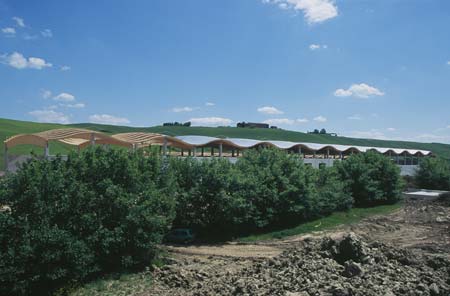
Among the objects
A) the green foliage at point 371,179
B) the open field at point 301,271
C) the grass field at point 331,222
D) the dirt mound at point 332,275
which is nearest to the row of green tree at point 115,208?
the grass field at point 331,222

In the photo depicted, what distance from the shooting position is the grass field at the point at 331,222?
89.2ft

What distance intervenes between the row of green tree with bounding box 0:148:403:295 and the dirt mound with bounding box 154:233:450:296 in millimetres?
2965

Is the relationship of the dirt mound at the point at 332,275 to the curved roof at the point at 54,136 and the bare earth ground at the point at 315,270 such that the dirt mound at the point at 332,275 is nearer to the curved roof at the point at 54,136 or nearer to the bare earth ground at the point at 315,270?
the bare earth ground at the point at 315,270

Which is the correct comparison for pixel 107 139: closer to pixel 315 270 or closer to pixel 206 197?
pixel 206 197

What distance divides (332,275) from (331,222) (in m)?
18.4

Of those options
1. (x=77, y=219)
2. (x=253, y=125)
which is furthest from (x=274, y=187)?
(x=253, y=125)

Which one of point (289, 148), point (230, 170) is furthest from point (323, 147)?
point (230, 170)

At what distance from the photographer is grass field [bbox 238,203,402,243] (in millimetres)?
27178

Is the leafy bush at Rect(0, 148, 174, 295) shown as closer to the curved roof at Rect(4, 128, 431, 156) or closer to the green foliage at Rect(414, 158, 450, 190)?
the curved roof at Rect(4, 128, 431, 156)

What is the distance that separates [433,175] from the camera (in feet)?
174

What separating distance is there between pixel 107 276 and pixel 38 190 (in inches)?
202

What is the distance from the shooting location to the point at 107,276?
1891 cm

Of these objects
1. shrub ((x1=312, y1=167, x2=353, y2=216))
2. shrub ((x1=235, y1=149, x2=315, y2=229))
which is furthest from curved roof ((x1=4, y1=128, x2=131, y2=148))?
shrub ((x1=312, y1=167, x2=353, y2=216))

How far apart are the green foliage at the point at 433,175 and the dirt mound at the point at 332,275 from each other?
41548 millimetres
